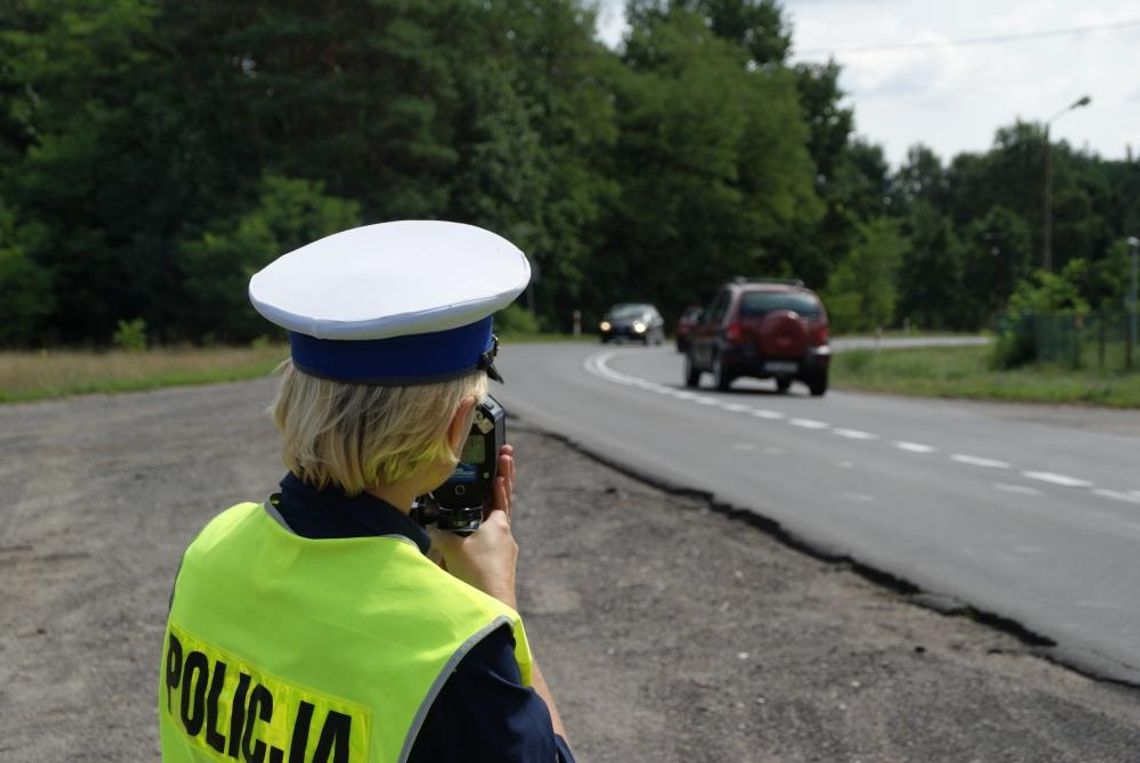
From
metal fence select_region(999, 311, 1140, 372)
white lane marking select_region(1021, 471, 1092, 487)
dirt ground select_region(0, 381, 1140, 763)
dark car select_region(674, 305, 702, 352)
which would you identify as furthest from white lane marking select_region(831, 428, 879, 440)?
dark car select_region(674, 305, 702, 352)

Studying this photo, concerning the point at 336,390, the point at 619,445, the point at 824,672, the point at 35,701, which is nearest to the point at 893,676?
the point at 824,672

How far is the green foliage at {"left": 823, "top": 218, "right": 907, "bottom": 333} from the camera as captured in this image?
9356 centimetres

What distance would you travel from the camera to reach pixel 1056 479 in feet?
39.2

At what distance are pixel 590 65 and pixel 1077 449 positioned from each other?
6169 centimetres

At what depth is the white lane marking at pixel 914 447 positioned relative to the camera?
A: 14.3 meters

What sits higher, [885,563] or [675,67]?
[675,67]

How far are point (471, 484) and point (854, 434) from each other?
1438 centimetres

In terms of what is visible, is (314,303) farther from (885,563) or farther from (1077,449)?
(1077,449)

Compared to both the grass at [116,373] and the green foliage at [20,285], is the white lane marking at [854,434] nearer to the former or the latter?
the grass at [116,373]

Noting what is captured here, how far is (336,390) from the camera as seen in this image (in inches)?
69.9

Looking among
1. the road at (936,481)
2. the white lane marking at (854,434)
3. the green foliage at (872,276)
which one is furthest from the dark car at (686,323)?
the green foliage at (872,276)

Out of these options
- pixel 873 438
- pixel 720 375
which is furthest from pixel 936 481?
pixel 720 375

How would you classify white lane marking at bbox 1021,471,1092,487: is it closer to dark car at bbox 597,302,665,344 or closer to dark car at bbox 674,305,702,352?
dark car at bbox 674,305,702,352

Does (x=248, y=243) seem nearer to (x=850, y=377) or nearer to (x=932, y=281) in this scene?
(x=850, y=377)
